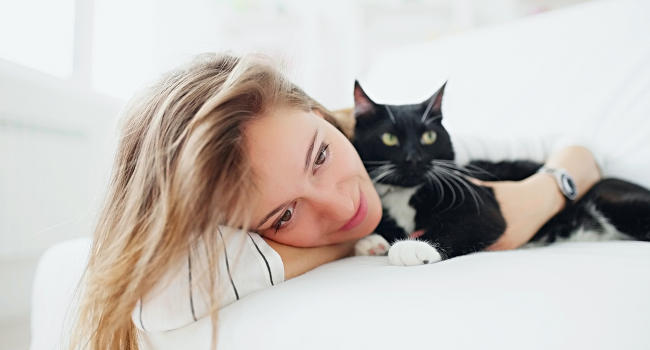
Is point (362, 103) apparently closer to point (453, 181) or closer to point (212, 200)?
point (453, 181)

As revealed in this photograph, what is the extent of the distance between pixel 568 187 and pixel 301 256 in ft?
2.19

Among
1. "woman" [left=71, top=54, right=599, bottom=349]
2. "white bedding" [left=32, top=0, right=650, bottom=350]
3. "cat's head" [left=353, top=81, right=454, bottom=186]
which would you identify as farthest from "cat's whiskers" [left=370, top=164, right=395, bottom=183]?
"white bedding" [left=32, top=0, right=650, bottom=350]

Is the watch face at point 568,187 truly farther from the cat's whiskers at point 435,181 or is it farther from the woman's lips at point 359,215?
the woman's lips at point 359,215

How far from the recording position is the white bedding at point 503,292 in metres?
0.36

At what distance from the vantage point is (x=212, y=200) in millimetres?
533

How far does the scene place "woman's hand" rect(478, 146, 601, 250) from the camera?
855 mm

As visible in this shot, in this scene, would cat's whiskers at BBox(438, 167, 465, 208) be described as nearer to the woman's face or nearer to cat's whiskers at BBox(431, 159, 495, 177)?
cat's whiskers at BBox(431, 159, 495, 177)

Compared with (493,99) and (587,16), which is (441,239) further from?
(587,16)

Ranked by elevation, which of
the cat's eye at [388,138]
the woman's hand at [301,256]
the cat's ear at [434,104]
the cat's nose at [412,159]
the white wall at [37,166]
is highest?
the cat's ear at [434,104]

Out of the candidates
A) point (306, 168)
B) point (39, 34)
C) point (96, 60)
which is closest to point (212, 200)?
point (306, 168)

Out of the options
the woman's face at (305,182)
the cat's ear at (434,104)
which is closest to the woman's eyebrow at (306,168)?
the woman's face at (305,182)

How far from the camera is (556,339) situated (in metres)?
0.34

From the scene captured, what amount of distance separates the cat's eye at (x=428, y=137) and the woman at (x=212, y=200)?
21cm

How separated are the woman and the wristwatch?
1.52 ft
